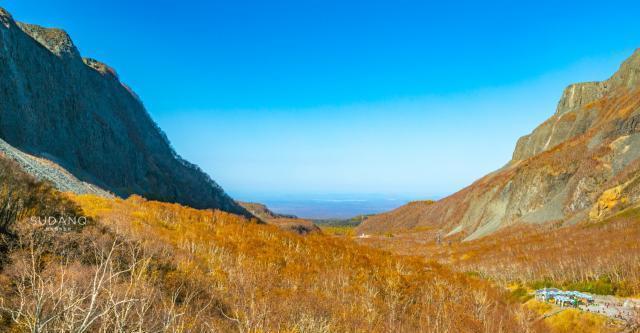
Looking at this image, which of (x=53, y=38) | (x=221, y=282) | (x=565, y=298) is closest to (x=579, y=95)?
(x=565, y=298)

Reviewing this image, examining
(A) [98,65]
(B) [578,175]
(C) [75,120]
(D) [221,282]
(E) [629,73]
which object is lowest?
(D) [221,282]

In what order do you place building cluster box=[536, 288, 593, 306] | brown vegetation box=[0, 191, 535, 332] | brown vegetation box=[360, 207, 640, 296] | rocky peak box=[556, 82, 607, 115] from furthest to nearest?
rocky peak box=[556, 82, 607, 115] → brown vegetation box=[360, 207, 640, 296] → building cluster box=[536, 288, 593, 306] → brown vegetation box=[0, 191, 535, 332]

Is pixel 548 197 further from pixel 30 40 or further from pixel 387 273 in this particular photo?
pixel 30 40

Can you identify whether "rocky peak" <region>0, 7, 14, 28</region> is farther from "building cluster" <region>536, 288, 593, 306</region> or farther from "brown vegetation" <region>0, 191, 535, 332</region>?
"building cluster" <region>536, 288, 593, 306</region>

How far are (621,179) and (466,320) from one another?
37226 mm

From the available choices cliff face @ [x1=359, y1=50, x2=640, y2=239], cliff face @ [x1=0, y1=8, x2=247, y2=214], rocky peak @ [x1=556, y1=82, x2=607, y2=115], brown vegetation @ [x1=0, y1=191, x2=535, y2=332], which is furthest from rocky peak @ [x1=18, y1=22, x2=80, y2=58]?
rocky peak @ [x1=556, y1=82, x2=607, y2=115]

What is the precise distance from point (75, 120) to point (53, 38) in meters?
14.9

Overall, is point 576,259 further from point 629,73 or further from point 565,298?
point 629,73

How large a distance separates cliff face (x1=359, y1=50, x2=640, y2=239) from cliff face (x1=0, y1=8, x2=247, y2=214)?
4938 cm

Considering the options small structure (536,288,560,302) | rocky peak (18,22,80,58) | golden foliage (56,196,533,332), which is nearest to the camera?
golden foliage (56,196,533,332)

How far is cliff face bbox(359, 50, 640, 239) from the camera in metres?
39.4

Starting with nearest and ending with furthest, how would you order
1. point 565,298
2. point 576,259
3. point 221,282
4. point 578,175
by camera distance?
point 221,282
point 565,298
point 576,259
point 578,175

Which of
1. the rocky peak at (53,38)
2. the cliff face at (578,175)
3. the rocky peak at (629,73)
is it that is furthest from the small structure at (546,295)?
the rocky peak at (629,73)

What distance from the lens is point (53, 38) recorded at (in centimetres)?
5409
